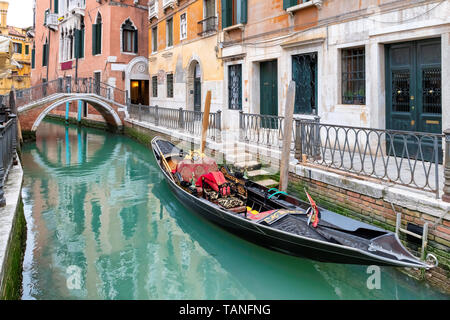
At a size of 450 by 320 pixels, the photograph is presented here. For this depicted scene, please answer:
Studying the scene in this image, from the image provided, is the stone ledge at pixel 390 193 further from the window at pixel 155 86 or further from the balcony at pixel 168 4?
the window at pixel 155 86

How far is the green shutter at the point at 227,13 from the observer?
11.5m

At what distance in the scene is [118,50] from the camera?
61.9ft

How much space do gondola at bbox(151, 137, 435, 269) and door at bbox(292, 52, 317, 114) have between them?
3.03 meters

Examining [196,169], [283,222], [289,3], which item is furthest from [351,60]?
[283,222]

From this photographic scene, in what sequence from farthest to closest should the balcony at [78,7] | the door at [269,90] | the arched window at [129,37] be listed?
the balcony at [78,7] → the arched window at [129,37] → the door at [269,90]

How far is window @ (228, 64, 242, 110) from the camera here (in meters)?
11.5

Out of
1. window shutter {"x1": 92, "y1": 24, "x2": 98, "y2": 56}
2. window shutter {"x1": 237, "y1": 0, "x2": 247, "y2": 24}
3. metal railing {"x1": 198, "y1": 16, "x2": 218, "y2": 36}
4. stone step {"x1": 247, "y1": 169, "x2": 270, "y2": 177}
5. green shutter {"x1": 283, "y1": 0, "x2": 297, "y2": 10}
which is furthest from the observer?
window shutter {"x1": 92, "y1": 24, "x2": 98, "y2": 56}

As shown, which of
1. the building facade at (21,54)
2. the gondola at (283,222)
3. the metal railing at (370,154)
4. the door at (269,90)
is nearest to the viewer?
the gondola at (283,222)

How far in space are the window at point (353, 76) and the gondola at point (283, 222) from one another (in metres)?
3.02

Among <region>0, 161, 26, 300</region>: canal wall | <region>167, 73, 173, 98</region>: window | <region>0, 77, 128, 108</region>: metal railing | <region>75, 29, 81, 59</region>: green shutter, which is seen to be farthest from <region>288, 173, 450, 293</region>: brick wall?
<region>75, 29, 81, 59</region>: green shutter

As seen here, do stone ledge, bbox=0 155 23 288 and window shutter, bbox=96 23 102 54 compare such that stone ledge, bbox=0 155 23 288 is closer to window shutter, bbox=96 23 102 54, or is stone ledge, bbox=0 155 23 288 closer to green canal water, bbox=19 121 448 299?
green canal water, bbox=19 121 448 299

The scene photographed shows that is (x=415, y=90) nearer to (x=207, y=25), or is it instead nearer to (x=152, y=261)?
(x=152, y=261)

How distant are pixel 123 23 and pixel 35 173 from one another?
10.8 m

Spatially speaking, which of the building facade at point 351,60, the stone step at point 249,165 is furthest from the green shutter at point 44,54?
the stone step at point 249,165
